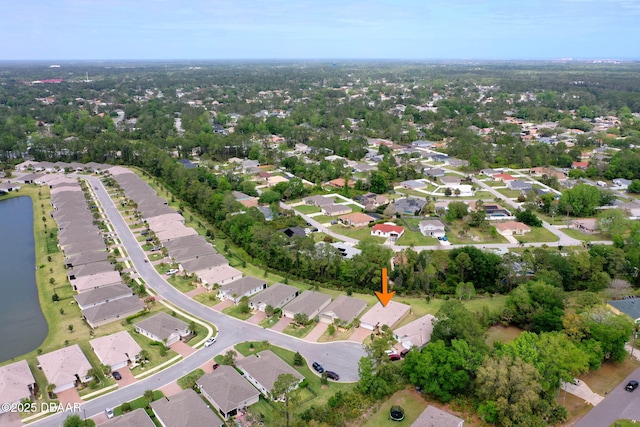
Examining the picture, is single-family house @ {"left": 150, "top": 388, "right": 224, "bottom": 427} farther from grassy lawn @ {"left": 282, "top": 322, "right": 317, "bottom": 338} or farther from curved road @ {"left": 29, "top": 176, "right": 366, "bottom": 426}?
grassy lawn @ {"left": 282, "top": 322, "right": 317, "bottom": 338}

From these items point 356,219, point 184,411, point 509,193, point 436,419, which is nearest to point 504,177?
point 509,193

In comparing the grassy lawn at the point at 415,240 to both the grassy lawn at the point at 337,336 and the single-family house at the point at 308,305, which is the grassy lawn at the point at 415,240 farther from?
the grassy lawn at the point at 337,336

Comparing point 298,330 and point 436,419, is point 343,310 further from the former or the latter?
point 436,419

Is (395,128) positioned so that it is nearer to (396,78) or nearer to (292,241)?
(292,241)

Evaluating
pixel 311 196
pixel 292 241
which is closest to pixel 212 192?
pixel 311 196

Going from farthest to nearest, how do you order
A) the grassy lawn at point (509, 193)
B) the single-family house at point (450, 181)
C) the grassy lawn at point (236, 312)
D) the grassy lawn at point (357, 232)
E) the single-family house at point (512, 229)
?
the single-family house at point (450, 181) < the grassy lawn at point (509, 193) < the single-family house at point (512, 229) < the grassy lawn at point (357, 232) < the grassy lawn at point (236, 312)

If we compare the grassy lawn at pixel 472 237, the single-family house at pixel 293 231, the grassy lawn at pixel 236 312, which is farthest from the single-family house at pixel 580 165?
the grassy lawn at pixel 236 312

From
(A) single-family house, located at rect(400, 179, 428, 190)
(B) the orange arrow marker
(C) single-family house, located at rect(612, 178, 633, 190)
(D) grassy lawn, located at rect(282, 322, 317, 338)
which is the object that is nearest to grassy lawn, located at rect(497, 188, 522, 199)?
(A) single-family house, located at rect(400, 179, 428, 190)
